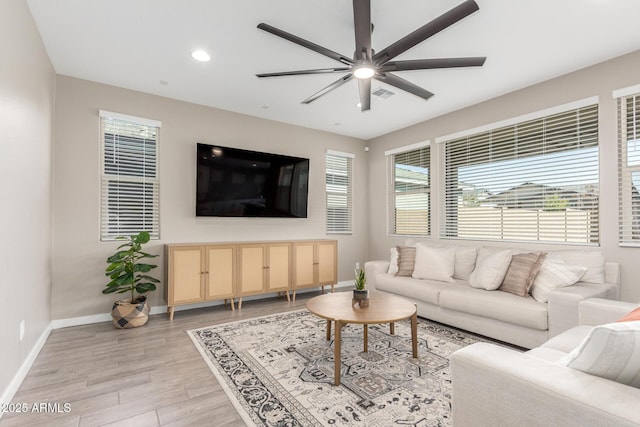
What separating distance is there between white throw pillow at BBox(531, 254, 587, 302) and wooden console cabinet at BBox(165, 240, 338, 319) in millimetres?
2816

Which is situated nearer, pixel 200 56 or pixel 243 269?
pixel 200 56

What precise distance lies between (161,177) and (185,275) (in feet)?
4.32

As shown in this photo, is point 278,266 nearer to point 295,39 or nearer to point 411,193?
point 411,193

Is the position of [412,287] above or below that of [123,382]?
above

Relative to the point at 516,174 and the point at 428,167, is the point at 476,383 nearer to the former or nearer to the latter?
the point at 516,174

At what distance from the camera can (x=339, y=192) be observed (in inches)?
226

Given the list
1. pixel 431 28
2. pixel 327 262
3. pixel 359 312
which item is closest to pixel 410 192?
pixel 327 262

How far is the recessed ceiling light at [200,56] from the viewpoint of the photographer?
2.99m

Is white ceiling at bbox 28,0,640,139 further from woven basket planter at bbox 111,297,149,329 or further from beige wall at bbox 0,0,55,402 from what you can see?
woven basket planter at bbox 111,297,149,329

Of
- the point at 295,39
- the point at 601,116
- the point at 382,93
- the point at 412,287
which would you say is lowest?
the point at 412,287

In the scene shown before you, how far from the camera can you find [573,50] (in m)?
2.93

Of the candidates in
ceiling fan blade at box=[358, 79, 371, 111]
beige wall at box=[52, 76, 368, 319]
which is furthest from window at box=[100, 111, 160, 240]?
ceiling fan blade at box=[358, 79, 371, 111]

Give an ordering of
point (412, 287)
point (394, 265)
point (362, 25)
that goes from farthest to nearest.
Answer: point (394, 265) < point (412, 287) < point (362, 25)

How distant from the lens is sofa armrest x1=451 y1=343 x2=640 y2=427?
92 centimetres
